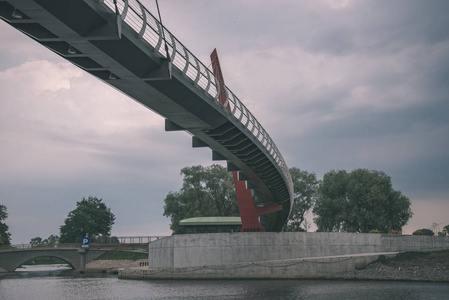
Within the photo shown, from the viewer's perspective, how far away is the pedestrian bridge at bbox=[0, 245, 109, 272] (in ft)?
269

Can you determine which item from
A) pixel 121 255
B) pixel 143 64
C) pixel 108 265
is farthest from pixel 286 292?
pixel 121 255

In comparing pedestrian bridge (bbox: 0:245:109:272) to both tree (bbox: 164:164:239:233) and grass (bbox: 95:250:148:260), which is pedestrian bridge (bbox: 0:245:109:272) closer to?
grass (bbox: 95:250:148:260)

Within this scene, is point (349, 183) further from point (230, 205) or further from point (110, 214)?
point (110, 214)

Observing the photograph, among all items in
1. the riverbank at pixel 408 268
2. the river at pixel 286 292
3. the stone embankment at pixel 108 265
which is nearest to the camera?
the river at pixel 286 292

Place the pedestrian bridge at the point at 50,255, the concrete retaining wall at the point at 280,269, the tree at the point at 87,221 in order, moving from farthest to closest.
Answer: the tree at the point at 87,221, the pedestrian bridge at the point at 50,255, the concrete retaining wall at the point at 280,269

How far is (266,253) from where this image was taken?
46.8 meters

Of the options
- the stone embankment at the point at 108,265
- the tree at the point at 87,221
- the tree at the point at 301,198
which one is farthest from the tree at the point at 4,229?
the tree at the point at 301,198

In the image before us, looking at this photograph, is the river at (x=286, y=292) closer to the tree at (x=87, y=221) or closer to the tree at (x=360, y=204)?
the tree at (x=360, y=204)

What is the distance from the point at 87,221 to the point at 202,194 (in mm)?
42260

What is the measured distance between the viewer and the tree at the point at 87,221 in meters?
116

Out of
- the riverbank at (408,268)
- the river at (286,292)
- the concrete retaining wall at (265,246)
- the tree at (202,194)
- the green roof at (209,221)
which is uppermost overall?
the tree at (202,194)

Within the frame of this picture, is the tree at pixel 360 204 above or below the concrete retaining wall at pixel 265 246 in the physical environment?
above

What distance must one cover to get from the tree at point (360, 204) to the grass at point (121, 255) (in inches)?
1215

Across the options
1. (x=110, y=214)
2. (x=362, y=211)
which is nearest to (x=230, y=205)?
(x=362, y=211)
